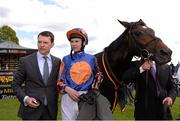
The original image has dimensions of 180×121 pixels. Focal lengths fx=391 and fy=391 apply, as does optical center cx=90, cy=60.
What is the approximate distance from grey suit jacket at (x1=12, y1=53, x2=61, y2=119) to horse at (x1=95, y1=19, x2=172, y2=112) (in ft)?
2.31

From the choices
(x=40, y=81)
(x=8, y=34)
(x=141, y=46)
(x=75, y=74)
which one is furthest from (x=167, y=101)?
(x=8, y=34)

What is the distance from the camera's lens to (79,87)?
427 centimetres

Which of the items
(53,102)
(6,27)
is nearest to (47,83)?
(53,102)

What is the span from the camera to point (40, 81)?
462 cm

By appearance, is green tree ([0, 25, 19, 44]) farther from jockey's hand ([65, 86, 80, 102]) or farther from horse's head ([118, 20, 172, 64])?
Result: jockey's hand ([65, 86, 80, 102])

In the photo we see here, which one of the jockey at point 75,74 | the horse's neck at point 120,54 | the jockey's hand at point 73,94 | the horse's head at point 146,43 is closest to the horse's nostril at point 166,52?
the horse's head at point 146,43

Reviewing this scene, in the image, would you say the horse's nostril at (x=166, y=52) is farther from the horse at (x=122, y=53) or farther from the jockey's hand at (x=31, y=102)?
the jockey's hand at (x=31, y=102)

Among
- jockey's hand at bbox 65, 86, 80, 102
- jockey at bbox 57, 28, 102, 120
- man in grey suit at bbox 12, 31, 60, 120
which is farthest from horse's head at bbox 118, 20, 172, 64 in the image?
jockey's hand at bbox 65, 86, 80, 102

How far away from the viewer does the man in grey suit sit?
4.56 meters

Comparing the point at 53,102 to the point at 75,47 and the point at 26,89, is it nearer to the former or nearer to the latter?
the point at 26,89

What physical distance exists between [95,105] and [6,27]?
4824 cm

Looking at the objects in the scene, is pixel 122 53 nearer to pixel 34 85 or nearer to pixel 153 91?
pixel 153 91

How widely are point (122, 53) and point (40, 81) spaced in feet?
3.82

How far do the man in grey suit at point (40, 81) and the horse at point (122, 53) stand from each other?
720mm
